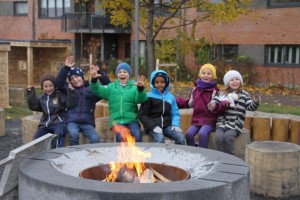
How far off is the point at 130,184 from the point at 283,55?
1949cm

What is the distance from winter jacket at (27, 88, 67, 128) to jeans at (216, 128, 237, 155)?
2201 mm

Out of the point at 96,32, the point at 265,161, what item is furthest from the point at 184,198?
the point at 96,32

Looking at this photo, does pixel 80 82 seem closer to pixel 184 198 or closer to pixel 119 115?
pixel 119 115

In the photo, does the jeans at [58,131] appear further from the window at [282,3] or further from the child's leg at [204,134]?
→ the window at [282,3]

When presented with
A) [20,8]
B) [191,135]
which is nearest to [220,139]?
[191,135]

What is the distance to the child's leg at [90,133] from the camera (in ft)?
21.3

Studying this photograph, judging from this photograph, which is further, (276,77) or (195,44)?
(195,44)

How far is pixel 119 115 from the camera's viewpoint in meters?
6.52

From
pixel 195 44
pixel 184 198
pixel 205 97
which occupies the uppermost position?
pixel 195 44

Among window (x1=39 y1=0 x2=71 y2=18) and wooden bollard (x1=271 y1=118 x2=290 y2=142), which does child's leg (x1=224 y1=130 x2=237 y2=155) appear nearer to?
wooden bollard (x1=271 y1=118 x2=290 y2=142)

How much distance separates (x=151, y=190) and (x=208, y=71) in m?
3.72

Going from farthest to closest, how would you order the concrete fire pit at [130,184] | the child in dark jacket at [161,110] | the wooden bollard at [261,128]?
1. the wooden bollard at [261,128]
2. the child in dark jacket at [161,110]
3. the concrete fire pit at [130,184]

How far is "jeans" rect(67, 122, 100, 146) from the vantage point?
637 cm

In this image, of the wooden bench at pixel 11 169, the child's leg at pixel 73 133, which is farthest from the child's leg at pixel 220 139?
the wooden bench at pixel 11 169
